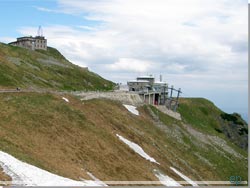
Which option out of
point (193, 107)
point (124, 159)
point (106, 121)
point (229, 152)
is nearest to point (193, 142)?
point (229, 152)

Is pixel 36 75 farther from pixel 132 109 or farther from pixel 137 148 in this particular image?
pixel 137 148

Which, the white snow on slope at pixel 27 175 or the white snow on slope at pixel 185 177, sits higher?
the white snow on slope at pixel 27 175

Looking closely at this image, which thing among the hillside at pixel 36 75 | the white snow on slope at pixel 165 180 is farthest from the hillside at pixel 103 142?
the hillside at pixel 36 75

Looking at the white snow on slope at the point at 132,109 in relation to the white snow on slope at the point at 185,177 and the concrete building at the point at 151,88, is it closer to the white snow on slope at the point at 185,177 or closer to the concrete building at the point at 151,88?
the white snow on slope at the point at 185,177

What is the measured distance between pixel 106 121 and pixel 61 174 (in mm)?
32321

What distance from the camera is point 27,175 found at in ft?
108

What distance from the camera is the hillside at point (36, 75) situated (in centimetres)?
9738

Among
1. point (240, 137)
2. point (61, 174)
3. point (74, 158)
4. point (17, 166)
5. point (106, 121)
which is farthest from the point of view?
point (240, 137)

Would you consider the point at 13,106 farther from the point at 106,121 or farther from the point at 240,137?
the point at 240,137

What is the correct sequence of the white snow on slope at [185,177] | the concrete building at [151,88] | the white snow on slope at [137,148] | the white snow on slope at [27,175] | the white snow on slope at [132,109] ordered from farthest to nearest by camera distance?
the concrete building at [151,88]
the white snow on slope at [132,109]
the white snow on slope at [185,177]
the white snow on slope at [137,148]
the white snow on slope at [27,175]

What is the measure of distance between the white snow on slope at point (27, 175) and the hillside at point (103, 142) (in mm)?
1315

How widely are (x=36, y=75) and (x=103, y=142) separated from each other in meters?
67.2

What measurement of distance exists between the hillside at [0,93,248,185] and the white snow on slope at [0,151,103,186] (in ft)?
4.32

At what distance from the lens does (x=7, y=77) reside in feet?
300
